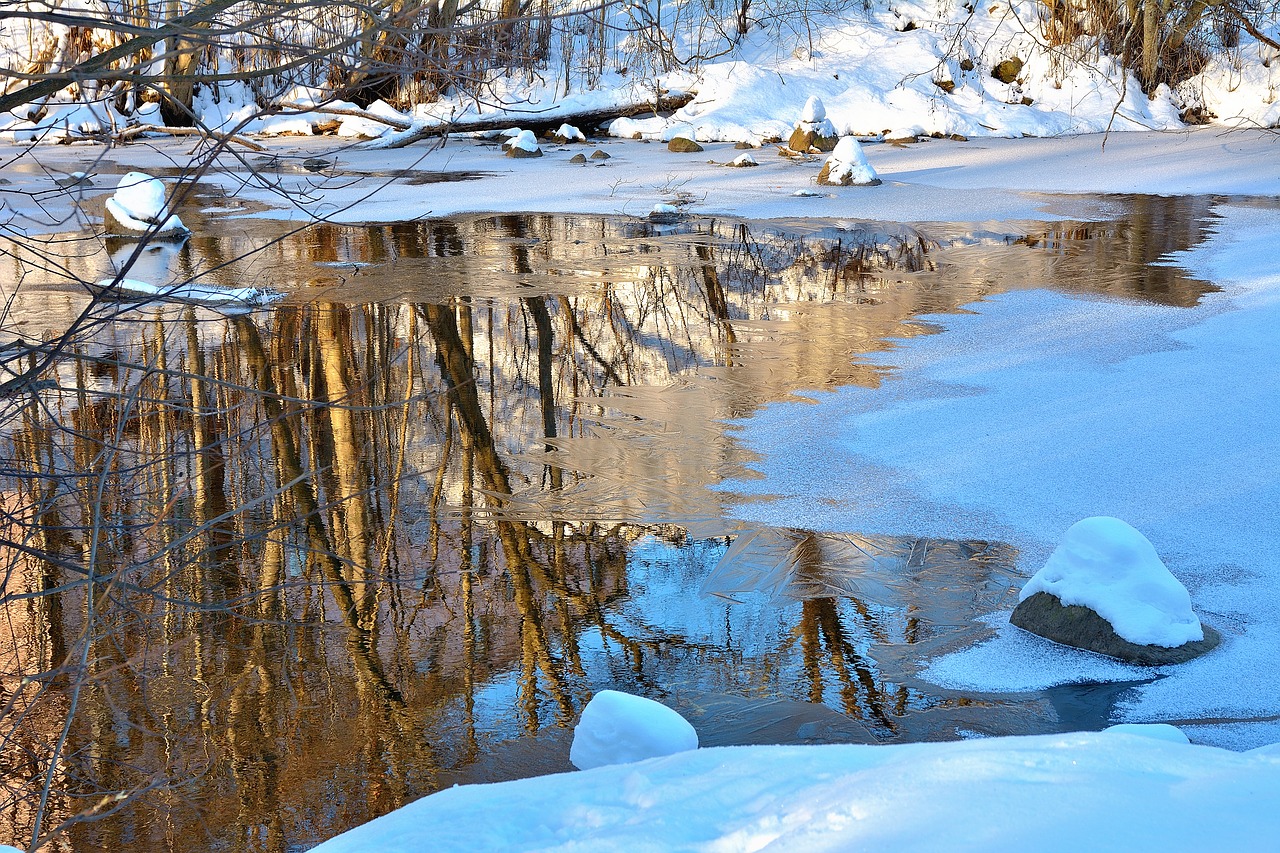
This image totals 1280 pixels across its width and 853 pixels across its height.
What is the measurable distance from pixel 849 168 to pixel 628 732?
39.7 feet

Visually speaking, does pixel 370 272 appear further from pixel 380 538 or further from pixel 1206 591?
pixel 1206 591

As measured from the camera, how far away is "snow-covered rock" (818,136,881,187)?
1404 centimetres

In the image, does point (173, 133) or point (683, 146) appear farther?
point (683, 146)

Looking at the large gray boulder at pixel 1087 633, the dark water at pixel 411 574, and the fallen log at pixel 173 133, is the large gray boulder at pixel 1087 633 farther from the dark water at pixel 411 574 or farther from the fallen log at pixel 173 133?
the fallen log at pixel 173 133

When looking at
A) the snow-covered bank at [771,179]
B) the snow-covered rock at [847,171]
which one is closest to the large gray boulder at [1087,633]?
the snow-covered bank at [771,179]

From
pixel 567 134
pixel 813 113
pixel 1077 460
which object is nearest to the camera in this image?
pixel 1077 460

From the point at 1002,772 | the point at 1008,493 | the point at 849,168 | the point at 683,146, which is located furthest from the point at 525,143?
the point at 1002,772

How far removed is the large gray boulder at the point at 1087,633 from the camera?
136 inches

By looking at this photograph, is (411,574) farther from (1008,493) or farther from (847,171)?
(847,171)

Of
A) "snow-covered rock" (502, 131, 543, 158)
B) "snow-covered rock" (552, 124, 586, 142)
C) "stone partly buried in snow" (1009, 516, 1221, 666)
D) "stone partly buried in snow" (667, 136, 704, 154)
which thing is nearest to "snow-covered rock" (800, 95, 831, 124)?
"stone partly buried in snow" (667, 136, 704, 154)

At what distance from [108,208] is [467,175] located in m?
5.61

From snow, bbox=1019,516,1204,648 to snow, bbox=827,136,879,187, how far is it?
11.0 meters

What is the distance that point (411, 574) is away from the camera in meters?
4.07

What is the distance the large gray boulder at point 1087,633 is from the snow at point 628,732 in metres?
1.35
